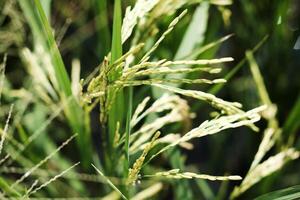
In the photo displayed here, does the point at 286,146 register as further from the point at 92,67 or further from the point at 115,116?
the point at 92,67

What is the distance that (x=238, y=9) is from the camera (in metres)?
1.27

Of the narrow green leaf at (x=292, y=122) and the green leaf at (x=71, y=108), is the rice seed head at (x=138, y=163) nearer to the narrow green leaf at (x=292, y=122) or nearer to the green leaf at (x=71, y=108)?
the green leaf at (x=71, y=108)

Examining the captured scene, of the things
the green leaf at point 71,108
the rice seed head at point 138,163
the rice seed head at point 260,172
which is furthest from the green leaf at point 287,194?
the green leaf at point 71,108

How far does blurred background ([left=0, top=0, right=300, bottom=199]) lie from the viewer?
1.12 meters

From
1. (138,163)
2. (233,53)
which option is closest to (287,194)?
(138,163)

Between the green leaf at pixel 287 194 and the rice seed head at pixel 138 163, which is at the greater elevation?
the rice seed head at pixel 138 163

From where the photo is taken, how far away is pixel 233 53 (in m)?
1.30

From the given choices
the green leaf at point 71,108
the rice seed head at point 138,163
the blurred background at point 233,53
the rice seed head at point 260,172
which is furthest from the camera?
the blurred background at point 233,53

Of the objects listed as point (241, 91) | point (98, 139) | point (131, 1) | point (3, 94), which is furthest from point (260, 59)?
point (3, 94)

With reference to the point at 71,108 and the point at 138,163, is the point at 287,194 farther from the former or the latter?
the point at 71,108

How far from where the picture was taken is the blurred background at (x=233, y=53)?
1.12m

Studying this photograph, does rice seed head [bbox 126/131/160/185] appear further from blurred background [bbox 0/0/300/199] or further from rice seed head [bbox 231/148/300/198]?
blurred background [bbox 0/0/300/199]

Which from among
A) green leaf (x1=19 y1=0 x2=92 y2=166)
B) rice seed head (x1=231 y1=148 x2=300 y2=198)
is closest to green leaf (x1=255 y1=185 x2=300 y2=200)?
rice seed head (x1=231 y1=148 x2=300 y2=198)

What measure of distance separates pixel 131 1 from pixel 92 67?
32cm
